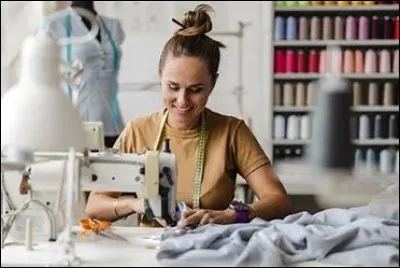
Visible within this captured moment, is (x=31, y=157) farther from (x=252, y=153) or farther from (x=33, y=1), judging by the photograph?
(x=33, y=1)

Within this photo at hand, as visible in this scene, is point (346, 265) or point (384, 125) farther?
point (384, 125)

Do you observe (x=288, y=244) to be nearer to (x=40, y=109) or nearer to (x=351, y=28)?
(x=40, y=109)

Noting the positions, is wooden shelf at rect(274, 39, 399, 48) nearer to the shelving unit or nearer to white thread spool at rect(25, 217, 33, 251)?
the shelving unit

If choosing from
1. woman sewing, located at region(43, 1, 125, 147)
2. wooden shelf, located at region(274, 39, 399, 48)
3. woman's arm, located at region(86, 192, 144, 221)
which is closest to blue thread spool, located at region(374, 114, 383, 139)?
wooden shelf, located at region(274, 39, 399, 48)

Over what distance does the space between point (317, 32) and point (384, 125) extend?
68 centimetres

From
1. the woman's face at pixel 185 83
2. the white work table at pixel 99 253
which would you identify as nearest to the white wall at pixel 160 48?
the woman's face at pixel 185 83

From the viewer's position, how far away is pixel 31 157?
54.5 inches

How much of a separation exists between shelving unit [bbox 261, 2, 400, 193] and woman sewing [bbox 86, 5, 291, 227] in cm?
215

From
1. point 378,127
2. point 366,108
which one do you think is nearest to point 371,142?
point 378,127

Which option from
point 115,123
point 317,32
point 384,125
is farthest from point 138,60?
point 384,125

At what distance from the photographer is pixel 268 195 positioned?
2.07 m

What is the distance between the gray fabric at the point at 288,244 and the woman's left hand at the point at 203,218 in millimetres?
142

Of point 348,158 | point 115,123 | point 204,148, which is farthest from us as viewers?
point 115,123

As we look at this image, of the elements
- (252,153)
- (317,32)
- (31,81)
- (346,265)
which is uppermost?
(317,32)
